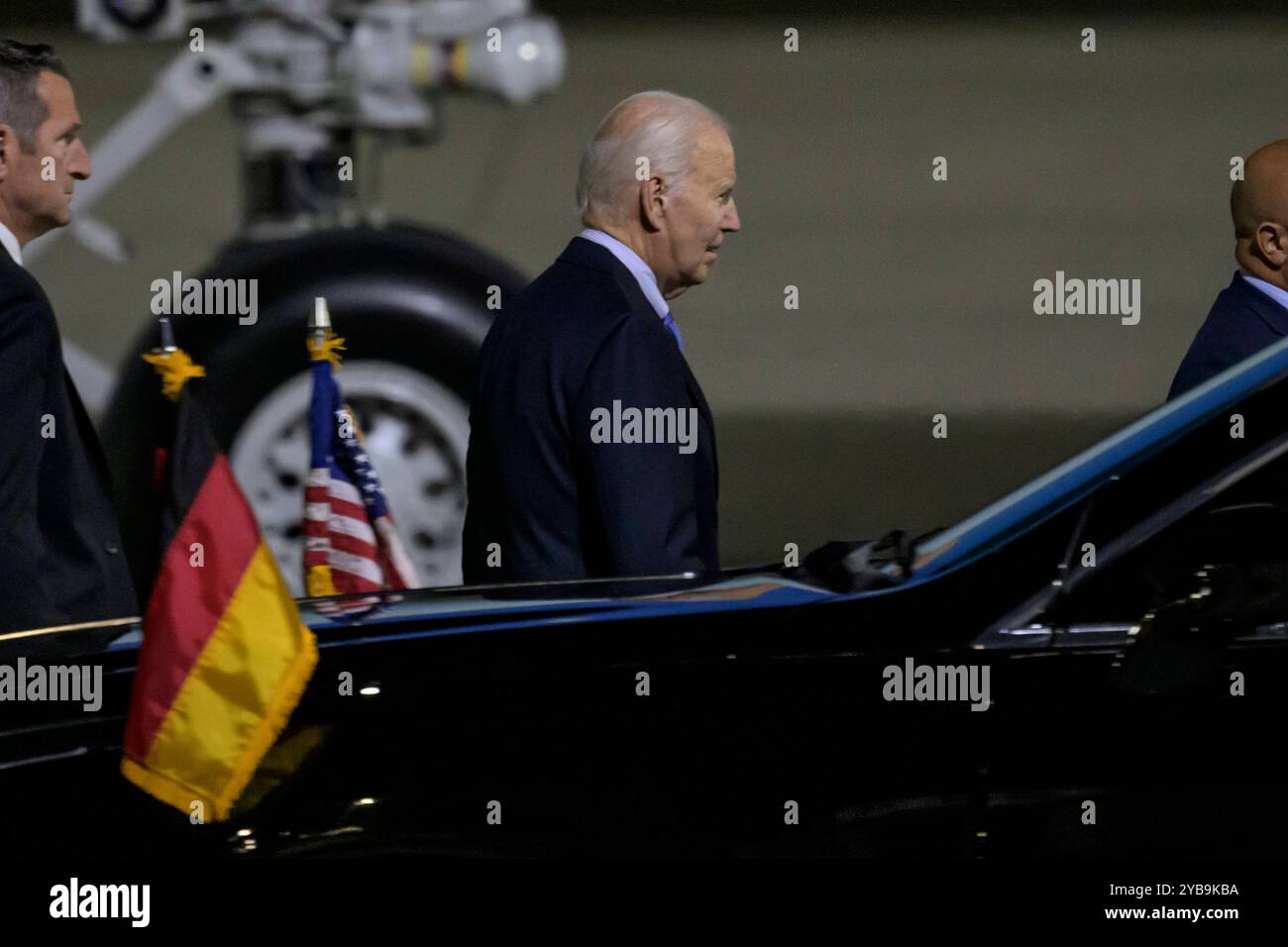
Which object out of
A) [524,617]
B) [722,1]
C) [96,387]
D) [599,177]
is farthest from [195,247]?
[524,617]

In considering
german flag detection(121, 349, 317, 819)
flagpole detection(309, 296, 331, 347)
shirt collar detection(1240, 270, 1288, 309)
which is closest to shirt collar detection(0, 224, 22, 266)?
german flag detection(121, 349, 317, 819)

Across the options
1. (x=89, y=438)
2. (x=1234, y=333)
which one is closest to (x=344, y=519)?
(x=89, y=438)

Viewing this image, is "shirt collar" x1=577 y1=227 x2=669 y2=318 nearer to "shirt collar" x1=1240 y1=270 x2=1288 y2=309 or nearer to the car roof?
the car roof

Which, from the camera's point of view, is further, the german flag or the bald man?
the bald man

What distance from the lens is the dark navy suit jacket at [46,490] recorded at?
3949 millimetres

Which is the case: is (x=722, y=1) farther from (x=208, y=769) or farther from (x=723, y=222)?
(x=208, y=769)

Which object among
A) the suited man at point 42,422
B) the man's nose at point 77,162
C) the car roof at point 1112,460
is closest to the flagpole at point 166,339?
the suited man at point 42,422

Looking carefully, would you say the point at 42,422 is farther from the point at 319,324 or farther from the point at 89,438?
the point at 319,324

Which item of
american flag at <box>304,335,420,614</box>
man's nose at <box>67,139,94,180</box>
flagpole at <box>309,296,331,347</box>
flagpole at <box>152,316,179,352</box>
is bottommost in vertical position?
american flag at <box>304,335,420,614</box>

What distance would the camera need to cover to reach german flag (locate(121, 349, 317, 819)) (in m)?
3.04

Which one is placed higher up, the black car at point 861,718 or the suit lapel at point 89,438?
the suit lapel at point 89,438

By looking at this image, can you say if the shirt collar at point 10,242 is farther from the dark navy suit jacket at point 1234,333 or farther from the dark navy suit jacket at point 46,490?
the dark navy suit jacket at point 1234,333

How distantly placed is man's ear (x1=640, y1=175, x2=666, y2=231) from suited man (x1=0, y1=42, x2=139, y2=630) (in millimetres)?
1003
